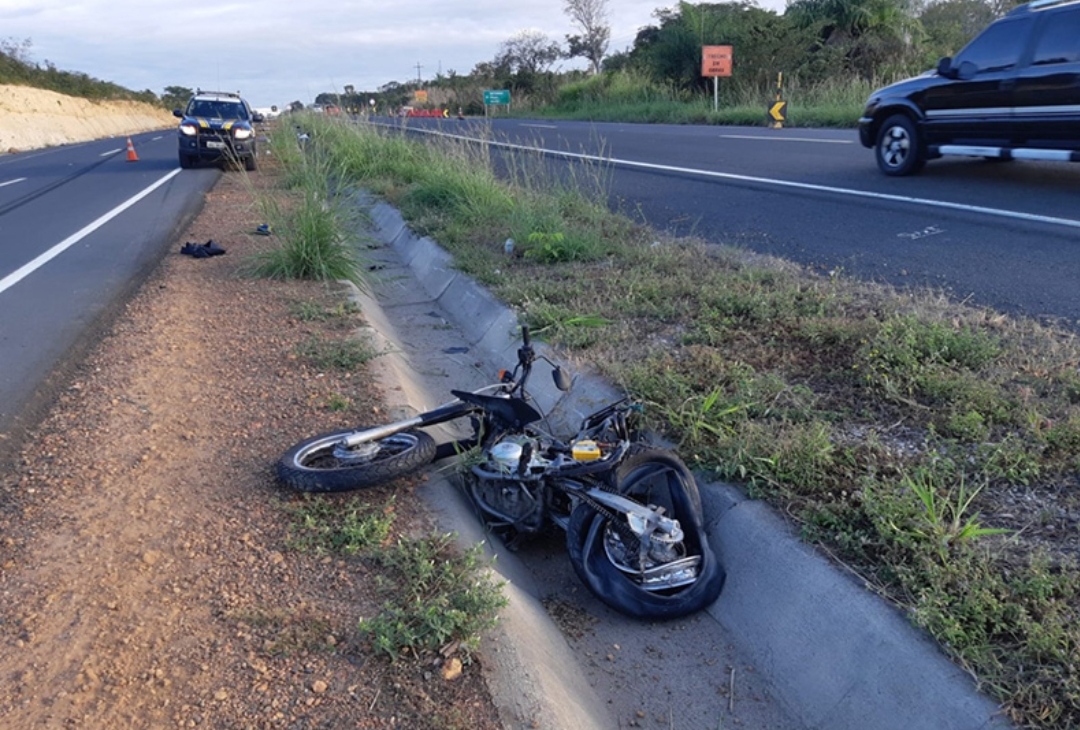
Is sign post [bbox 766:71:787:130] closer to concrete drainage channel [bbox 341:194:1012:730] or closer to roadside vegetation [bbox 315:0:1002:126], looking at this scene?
roadside vegetation [bbox 315:0:1002:126]

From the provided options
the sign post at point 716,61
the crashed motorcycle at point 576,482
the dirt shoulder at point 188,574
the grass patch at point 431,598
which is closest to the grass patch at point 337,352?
the dirt shoulder at point 188,574

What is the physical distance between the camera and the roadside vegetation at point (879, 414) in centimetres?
276

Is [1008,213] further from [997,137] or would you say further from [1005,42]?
[1005,42]

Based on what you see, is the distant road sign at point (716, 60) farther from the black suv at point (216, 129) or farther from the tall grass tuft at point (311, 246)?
the tall grass tuft at point (311, 246)

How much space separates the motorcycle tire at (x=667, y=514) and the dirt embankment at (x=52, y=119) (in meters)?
34.7

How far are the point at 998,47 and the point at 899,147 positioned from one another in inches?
60.9

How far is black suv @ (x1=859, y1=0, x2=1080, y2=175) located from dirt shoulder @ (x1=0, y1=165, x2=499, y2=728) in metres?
7.65

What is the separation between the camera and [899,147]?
10.7m

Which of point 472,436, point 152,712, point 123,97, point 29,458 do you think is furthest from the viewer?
point 123,97

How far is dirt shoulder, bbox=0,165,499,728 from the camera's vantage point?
2.56 meters

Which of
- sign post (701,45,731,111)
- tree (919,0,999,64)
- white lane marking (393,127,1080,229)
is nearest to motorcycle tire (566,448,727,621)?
white lane marking (393,127,1080,229)

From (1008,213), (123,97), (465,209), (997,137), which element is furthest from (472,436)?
(123,97)

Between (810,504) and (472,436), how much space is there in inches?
67.6

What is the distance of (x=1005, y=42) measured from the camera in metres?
9.38
